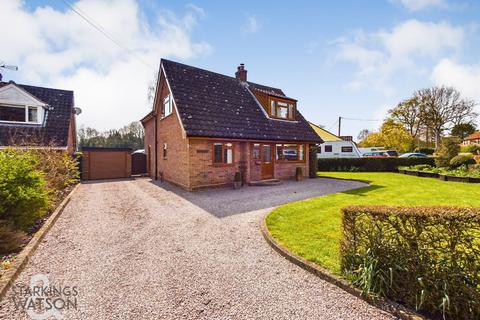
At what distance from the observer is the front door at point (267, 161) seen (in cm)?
1517

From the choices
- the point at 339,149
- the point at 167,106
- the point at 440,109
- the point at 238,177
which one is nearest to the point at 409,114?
the point at 440,109

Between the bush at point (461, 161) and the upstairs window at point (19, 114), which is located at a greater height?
the upstairs window at point (19, 114)

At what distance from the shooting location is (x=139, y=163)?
2156 centimetres

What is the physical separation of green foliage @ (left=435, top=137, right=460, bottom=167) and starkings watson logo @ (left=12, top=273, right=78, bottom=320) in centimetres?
2490

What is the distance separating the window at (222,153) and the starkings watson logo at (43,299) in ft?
31.6

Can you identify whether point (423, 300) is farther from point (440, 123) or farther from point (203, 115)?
point (440, 123)

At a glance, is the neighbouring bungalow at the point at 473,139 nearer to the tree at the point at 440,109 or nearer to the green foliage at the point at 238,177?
the tree at the point at 440,109

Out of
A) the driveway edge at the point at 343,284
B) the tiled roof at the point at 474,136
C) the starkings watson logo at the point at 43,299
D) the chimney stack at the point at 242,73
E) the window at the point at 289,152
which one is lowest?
the starkings watson logo at the point at 43,299

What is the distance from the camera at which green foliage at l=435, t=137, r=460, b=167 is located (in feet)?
60.3

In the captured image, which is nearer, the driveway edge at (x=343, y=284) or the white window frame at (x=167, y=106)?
the driveway edge at (x=343, y=284)

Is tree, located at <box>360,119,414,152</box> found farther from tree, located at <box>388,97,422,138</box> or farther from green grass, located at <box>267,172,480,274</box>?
green grass, located at <box>267,172,480,274</box>

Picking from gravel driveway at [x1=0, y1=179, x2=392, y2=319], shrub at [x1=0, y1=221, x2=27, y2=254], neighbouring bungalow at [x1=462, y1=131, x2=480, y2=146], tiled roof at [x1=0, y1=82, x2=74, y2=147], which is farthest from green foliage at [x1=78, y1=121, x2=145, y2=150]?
neighbouring bungalow at [x1=462, y1=131, x2=480, y2=146]

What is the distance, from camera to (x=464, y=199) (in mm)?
9320

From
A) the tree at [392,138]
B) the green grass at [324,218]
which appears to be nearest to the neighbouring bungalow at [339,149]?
the tree at [392,138]
